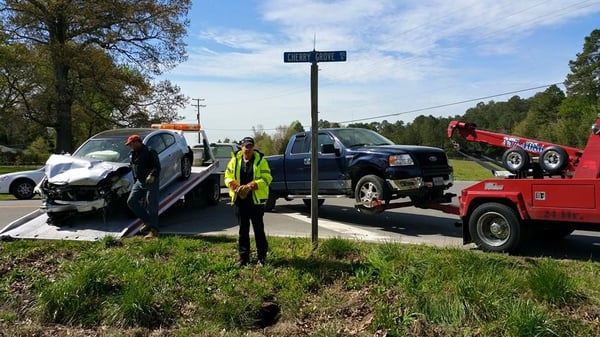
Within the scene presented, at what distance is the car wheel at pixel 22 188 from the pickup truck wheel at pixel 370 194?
13358mm

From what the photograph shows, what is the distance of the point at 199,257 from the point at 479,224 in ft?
13.0

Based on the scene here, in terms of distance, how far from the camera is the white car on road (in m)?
17.4

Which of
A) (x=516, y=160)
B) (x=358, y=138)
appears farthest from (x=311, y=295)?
(x=358, y=138)

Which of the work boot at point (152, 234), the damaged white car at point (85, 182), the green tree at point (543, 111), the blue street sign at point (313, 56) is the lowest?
the work boot at point (152, 234)

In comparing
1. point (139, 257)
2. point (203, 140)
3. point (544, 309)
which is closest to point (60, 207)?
point (139, 257)

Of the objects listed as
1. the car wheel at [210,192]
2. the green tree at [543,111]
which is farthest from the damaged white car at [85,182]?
the green tree at [543,111]

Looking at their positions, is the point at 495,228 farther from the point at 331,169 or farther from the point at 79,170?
the point at 79,170

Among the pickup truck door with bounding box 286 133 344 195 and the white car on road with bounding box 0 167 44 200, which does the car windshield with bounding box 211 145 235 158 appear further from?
the pickup truck door with bounding box 286 133 344 195

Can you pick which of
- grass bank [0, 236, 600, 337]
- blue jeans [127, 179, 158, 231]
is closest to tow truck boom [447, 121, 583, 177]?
grass bank [0, 236, 600, 337]

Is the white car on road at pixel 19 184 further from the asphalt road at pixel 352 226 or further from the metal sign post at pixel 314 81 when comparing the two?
the metal sign post at pixel 314 81

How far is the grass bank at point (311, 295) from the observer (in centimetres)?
478

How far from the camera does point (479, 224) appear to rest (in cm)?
712

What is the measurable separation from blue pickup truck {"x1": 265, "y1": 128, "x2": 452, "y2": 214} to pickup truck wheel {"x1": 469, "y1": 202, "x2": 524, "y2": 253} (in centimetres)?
189

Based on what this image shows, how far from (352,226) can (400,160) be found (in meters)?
1.89
